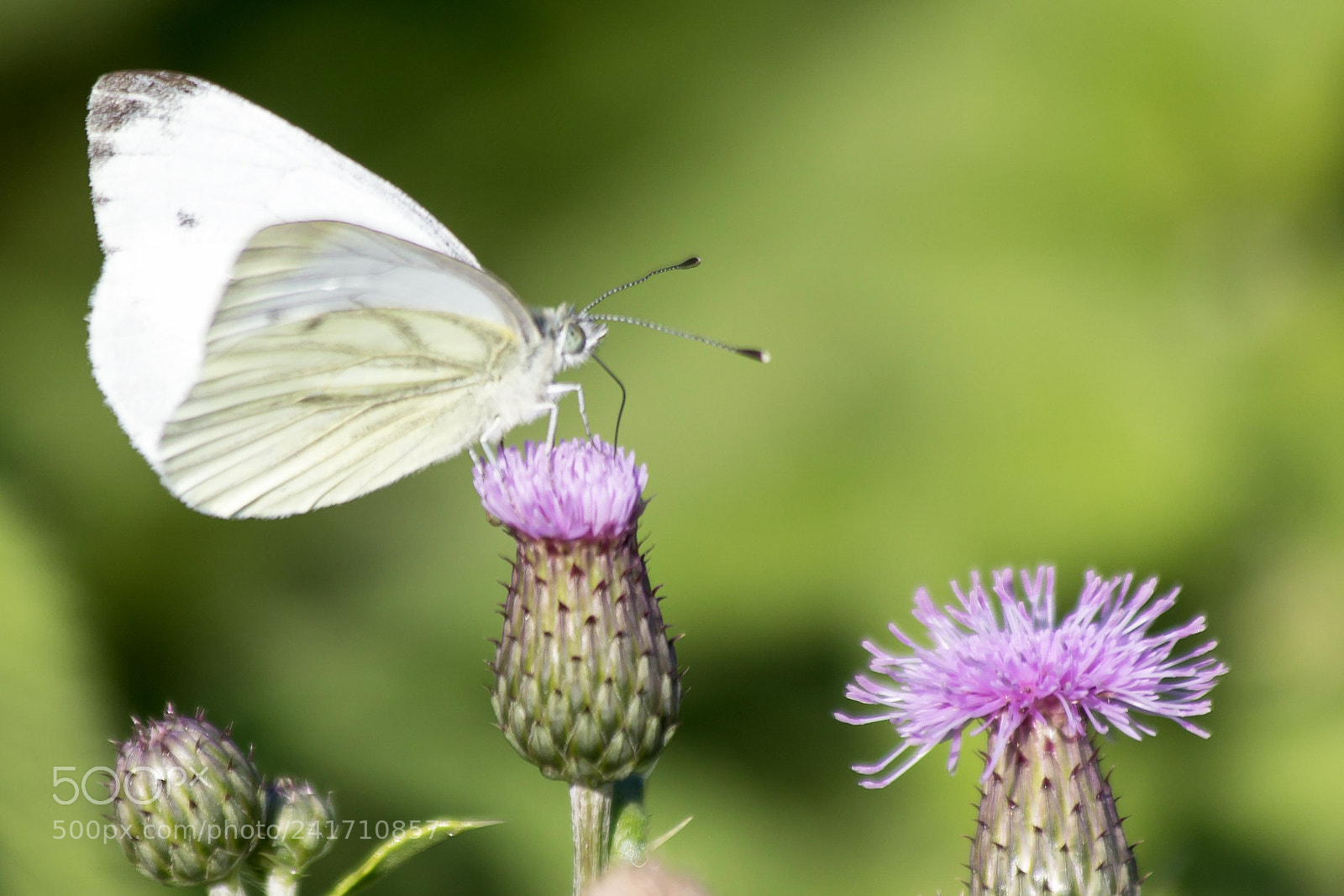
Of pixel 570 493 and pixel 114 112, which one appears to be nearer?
pixel 570 493

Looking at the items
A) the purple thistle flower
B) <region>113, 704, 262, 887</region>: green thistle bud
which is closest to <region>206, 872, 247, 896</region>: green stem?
<region>113, 704, 262, 887</region>: green thistle bud

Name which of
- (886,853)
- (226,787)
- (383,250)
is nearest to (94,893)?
(226,787)

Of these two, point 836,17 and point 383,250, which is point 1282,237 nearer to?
point 836,17

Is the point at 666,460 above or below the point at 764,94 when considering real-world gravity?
below

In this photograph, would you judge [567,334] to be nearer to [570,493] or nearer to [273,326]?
[570,493]

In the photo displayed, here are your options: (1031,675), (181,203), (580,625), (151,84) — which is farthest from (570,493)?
(151,84)

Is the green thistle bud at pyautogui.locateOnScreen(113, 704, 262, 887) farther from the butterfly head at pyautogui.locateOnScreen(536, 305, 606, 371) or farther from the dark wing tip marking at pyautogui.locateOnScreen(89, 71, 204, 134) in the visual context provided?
the dark wing tip marking at pyautogui.locateOnScreen(89, 71, 204, 134)
